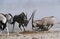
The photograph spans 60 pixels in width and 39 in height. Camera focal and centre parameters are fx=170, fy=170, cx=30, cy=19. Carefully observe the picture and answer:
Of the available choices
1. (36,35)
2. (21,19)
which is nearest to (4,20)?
(21,19)

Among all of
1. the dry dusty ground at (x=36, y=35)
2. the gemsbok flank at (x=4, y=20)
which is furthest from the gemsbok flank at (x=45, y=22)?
the gemsbok flank at (x=4, y=20)

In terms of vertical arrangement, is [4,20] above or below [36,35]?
above

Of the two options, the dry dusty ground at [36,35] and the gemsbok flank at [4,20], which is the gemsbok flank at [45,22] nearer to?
the dry dusty ground at [36,35]

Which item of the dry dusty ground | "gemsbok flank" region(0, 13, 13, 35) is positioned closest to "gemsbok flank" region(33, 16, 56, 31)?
the dry dusty ground

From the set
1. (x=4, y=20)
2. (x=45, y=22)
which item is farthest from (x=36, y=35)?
(x=4, y=20)

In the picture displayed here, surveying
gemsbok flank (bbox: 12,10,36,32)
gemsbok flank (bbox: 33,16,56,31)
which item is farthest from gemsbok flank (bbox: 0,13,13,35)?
gemsbok flank (bbox: 33,16,56,31)

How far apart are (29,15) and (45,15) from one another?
159 millimetres

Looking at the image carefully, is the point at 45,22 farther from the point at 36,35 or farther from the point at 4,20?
the point at 4,20

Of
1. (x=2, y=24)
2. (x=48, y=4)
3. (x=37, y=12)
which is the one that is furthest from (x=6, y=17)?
(x=48, y=4)

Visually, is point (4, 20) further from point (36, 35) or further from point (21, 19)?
point (36, 35)

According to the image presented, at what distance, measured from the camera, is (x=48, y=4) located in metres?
1.70

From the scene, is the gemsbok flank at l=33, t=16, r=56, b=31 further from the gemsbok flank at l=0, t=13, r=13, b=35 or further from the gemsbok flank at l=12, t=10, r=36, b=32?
the gemsbok flank at l=0, t=13, r=13, b=35

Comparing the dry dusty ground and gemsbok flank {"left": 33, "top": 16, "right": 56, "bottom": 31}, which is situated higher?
gemsbok flank {"left": 33, "top": 16, "right": 56, "bottom": 31}

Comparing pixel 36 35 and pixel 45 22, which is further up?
pixel 45 22
